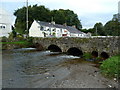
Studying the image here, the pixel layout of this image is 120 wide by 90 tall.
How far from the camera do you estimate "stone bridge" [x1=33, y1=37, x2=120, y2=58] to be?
16513mm

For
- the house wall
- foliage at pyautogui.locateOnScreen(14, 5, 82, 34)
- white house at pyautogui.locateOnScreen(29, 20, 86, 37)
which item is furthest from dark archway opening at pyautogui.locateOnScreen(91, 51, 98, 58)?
foliage at pyautogui.locateOnScreen(14, 5, 82, 34)

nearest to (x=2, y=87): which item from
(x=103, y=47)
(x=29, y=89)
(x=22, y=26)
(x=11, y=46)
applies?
(x=29, y=89)

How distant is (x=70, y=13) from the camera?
85.2m

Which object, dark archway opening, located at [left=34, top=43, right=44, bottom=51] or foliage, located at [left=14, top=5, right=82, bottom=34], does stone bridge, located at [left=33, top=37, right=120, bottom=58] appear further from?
foliage, located at [left=14, top=5, right=82, bottom=34]

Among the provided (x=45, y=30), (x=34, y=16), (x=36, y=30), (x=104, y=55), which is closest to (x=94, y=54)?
(x=104, y=55)

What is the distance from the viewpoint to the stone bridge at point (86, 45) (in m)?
16.5

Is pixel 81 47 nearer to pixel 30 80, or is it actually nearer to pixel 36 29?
pixel 30 80

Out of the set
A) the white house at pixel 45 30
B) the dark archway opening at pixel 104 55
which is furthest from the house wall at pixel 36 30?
the dark archway opening at pixel 104 55

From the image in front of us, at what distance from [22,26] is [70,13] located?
33.6 meters

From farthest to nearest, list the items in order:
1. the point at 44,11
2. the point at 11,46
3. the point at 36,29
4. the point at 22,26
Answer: the point at 44,11 → the point at 22,26 → the point at 36,29 → the point at 11,46

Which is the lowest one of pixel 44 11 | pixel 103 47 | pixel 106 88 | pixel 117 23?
pixel 106 88

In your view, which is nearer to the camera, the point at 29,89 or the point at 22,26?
the point at 29,89

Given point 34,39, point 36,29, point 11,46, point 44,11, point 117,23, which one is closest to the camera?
point 117,23

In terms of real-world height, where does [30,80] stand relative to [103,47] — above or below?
below
